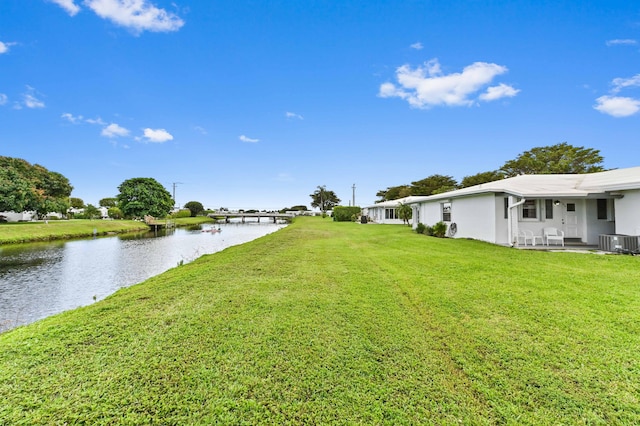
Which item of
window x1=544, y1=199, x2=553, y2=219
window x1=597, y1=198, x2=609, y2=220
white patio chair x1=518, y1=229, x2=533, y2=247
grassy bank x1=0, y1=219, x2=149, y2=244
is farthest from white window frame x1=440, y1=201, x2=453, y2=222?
grassy bank x1=0, y1=219, x2=149, y2=244

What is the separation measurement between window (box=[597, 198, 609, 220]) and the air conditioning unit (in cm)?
205

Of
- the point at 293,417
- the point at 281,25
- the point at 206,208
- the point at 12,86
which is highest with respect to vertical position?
the point at 281,25

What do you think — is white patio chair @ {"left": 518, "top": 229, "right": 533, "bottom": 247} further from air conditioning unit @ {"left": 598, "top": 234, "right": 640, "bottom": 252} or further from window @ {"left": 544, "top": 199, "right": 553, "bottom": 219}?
air conditioning unit @ {"left": 598, "top": 234, "right": 640, "bottom": 252}

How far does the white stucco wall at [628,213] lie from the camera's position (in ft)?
30.7

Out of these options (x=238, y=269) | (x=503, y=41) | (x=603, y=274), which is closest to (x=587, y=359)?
(x=603, y=274)

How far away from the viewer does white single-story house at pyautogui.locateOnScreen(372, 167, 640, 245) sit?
9898mm

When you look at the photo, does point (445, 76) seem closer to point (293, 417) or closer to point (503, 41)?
point (503, 41)

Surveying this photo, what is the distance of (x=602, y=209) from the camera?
36.5 feet

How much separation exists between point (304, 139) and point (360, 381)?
3154cm

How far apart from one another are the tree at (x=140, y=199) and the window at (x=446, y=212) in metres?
41.9

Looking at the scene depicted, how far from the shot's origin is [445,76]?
19172mm

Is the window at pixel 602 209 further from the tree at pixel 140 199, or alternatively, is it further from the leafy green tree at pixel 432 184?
the tree at pixel 140 199

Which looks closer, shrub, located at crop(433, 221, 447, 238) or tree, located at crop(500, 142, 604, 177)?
shrub, located at crop(433, 221, 447, 238)

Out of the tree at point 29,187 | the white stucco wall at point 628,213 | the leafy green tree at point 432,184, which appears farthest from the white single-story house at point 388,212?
the tree at point 29,187
